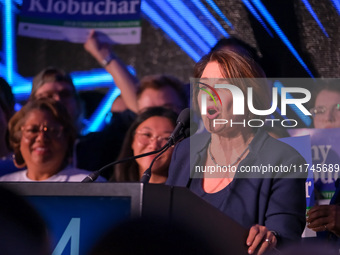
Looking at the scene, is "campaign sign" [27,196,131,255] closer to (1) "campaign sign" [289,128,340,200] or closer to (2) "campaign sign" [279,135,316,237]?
(2) "campaign sign" [279,135,316,237]

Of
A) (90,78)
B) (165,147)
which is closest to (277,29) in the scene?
(90,78)

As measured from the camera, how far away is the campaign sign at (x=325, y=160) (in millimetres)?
2354

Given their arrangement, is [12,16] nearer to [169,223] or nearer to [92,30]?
[92,30]

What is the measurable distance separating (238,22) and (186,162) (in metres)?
1.73

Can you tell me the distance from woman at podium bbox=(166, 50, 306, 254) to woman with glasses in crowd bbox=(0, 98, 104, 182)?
110cm

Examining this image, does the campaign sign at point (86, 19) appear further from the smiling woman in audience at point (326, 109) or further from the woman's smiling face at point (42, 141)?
the smiling woman in audience at point (326, 109)

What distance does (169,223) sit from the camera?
954 mm

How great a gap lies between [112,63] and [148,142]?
981mm

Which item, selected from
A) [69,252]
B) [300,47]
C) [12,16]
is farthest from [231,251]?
[12,16]

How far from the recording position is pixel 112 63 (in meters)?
3.33

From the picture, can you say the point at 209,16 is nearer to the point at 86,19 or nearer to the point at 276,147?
the point at 86,19

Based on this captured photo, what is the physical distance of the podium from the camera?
988mm

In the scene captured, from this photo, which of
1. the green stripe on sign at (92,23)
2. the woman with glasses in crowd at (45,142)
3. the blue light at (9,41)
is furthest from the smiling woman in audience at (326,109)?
the blue light at (9,41)

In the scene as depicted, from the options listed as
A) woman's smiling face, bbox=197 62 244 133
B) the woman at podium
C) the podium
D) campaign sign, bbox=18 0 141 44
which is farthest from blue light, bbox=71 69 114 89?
the podium
